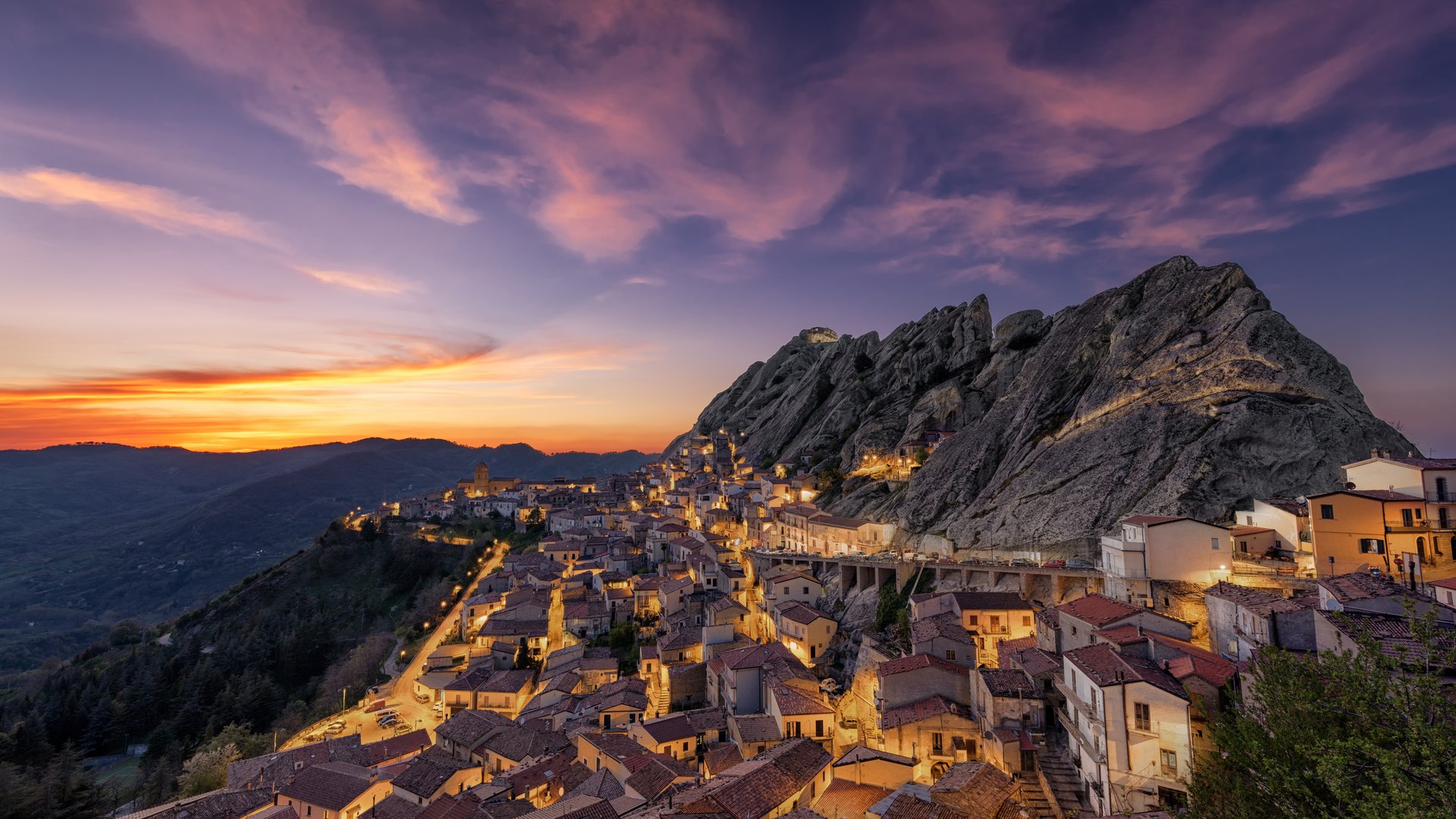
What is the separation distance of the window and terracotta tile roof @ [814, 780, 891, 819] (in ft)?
33.8

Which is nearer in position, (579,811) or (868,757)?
(579,811)

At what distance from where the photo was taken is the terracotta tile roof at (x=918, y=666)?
110ft

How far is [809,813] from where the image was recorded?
25.1 m

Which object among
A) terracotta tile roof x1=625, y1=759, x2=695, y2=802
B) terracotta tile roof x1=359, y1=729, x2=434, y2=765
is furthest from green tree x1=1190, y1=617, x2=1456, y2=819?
terracotta tile roof x1=359, y1=729, x2=434, y2=765

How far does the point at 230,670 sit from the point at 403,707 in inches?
1484

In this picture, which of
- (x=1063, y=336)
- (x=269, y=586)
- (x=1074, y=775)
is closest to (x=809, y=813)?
(x=1074, y=775)

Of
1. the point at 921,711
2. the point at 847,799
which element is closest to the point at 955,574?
the point at 921,711

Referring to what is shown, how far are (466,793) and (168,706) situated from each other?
213ft

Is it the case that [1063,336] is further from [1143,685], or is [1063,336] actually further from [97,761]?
[97,761]

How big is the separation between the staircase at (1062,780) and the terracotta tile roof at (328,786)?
3610 cm

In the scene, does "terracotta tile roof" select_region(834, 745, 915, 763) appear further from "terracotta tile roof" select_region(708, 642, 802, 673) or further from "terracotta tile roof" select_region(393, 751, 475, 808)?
"terracotta tile roof" select_region(393, 751, 475, 808)

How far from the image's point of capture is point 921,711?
31672 mm

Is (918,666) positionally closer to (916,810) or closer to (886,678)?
(886,678)

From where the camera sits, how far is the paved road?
173 ft
